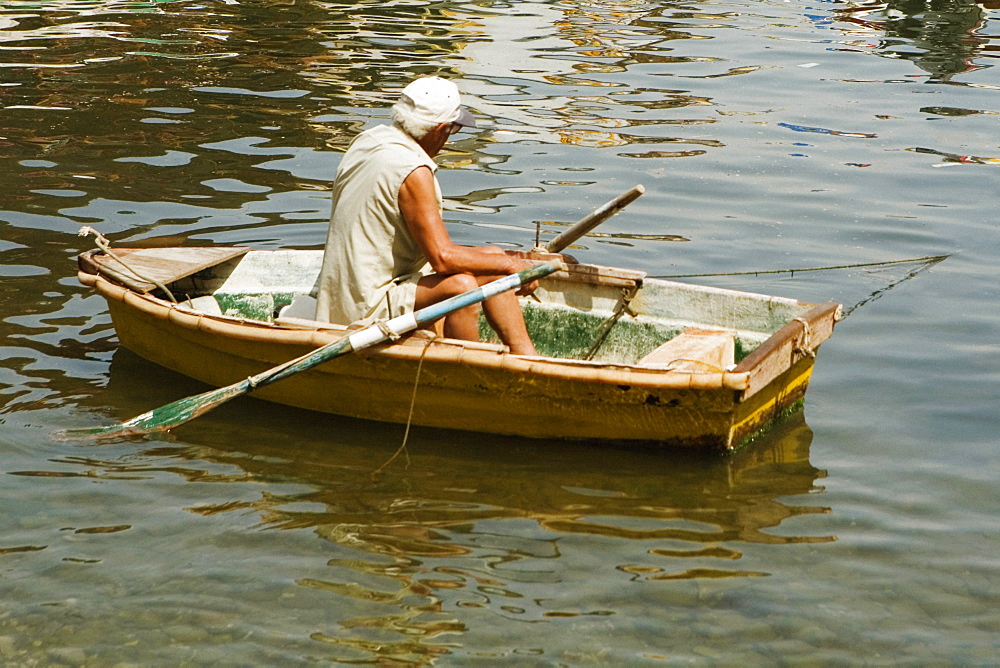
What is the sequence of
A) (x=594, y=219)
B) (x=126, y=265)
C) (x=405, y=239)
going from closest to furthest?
(x=405, y=239), (x=594, y=219), (x=126, y=265)

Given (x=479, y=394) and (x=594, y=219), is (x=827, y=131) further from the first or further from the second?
(x=479, y=394)

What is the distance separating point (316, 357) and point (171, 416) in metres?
0.76

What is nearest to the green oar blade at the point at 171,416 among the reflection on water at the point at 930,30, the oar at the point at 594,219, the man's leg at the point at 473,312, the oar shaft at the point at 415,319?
the oar shaft at the point at 415,319

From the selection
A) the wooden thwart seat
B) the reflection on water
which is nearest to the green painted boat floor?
the wooden thwart seat

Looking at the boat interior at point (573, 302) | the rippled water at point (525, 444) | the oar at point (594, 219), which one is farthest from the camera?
the boat interior at point (573, 302)

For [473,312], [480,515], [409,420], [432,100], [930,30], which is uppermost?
[432,100]

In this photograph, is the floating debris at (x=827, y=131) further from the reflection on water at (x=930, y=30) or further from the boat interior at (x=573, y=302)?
the boat interior at (x=573, y=302)

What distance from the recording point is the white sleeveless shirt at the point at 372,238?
19.1 ft

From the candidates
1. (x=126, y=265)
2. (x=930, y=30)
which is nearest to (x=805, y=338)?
(x=126, y=265)

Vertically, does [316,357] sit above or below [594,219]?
below

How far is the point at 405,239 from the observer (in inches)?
238

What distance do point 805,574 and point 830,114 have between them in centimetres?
939

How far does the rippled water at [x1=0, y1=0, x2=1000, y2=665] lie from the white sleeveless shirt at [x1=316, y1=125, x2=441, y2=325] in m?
0.63

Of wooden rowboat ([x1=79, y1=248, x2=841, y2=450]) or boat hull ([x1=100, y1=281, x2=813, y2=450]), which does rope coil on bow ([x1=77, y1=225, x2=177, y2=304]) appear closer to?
wooden rowboat ([x1=79, y1=248, x2=841, y2=450])
